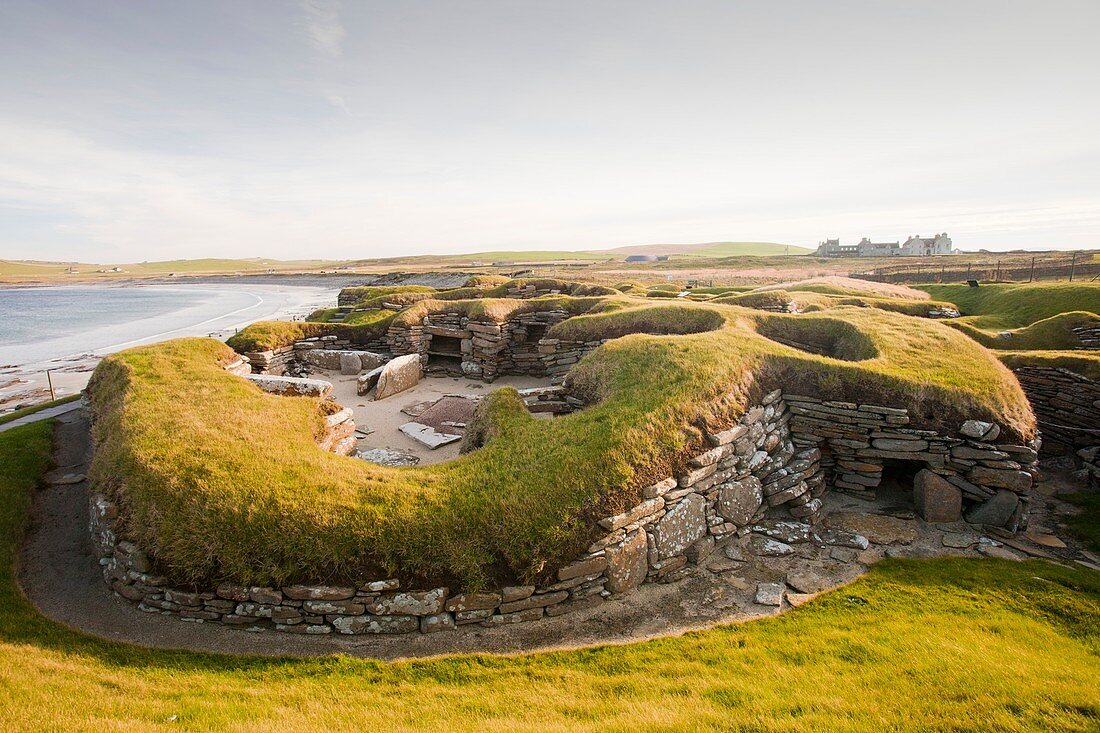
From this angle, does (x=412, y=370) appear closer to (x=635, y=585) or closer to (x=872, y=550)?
(x=635, y=585)

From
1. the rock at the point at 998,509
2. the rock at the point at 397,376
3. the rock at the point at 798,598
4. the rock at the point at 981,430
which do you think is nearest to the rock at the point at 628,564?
the rock at the point at 798,598

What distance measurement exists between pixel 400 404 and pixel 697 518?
9986 millimetres

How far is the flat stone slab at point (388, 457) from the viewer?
1070 centimetres

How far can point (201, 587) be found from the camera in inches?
261

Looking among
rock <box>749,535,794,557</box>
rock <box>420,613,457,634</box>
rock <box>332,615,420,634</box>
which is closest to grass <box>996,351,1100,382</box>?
rock <box>749,535,794,557</box>

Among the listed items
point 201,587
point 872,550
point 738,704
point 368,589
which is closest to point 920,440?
point 872,550

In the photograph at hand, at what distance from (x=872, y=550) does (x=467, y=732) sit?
750 centimetres

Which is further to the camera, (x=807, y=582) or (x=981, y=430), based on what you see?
(x=981, y=430)

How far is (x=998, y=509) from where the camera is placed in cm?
895

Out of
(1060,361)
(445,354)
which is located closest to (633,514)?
(1060,361)

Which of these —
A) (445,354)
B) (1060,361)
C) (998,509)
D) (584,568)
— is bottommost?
(998,509)

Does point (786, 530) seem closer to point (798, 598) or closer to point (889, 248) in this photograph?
point (798, 598)

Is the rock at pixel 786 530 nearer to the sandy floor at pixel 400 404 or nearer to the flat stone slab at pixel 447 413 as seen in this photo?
the sandy floor at pixel 400 404

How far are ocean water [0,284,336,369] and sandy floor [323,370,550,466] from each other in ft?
101
